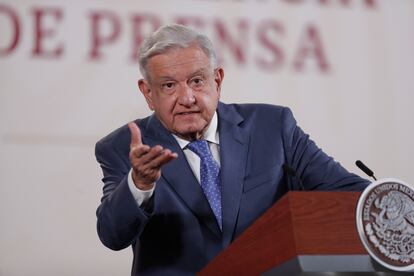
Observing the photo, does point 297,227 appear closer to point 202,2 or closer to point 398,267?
point 398,267

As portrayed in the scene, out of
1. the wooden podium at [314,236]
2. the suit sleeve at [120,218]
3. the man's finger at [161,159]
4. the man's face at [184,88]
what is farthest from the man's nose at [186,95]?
the wooden podium at [314,236]

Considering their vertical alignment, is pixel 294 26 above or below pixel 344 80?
above

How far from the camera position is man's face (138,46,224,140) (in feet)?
7.27

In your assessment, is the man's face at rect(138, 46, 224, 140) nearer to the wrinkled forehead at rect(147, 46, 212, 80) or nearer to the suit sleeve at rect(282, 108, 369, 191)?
the wrinkled forehead at rect(147, 46, 212, 80)

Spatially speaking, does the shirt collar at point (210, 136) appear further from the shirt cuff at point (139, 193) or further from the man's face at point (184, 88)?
the shirt cuff at point (139, 193)

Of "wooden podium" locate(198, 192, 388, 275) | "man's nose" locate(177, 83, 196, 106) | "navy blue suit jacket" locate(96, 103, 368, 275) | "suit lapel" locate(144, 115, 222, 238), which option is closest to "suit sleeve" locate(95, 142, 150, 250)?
"navy blue suit jacket" locate(96, 103, 368, 275)

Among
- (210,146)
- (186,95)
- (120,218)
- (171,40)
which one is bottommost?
(120,218)

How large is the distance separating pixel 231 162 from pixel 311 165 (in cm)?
26

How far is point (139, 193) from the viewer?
1.97 metres

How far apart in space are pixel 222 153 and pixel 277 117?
262 millimetres

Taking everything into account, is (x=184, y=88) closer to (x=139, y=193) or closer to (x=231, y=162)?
(x=231, y=162)

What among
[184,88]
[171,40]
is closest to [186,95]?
[184,88]

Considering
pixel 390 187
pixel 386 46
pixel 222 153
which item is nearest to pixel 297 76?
pixel 386 46

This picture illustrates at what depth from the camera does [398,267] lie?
1.54 metres
